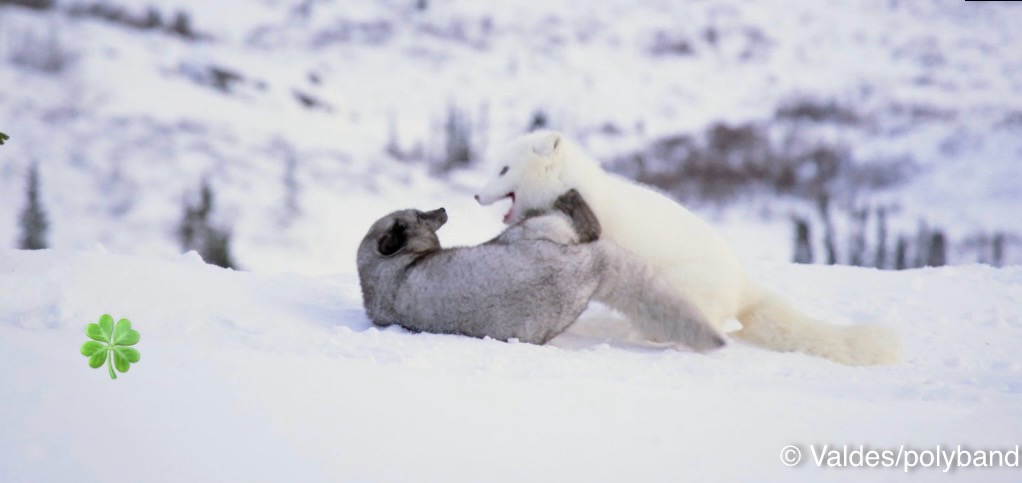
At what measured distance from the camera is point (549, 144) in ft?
18.6

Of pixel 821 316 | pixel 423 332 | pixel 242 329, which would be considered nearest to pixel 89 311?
pixel 242 329

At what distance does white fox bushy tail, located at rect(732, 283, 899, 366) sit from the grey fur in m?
0.67

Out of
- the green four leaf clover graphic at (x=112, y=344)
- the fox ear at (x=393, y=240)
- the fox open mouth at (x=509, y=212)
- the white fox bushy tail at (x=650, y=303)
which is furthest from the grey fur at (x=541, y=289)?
the green four leaf clover graphic at (x=112, y=344)

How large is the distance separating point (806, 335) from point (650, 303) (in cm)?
96

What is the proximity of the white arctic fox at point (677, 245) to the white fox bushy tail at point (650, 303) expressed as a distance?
0.10m

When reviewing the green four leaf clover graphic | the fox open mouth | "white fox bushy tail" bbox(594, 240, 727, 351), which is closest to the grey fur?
"white fox bushy tail" bbox(594, 240, 727, 351)

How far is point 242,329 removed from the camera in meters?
4.98

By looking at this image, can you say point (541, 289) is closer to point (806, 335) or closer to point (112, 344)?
point (806, 335)

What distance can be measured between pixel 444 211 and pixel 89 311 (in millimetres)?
2067

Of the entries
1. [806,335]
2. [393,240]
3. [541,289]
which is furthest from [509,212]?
[806,335]

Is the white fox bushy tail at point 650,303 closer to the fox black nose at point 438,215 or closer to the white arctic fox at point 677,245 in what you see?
the white arctic fox at point 677,245

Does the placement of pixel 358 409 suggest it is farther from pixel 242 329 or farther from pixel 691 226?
pixel 691 226

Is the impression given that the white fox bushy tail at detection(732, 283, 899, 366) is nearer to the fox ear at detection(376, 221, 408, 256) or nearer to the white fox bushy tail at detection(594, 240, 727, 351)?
the white fox bushy tail at detection(594, 240, 727, 351)

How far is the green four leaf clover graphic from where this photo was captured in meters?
3.41
